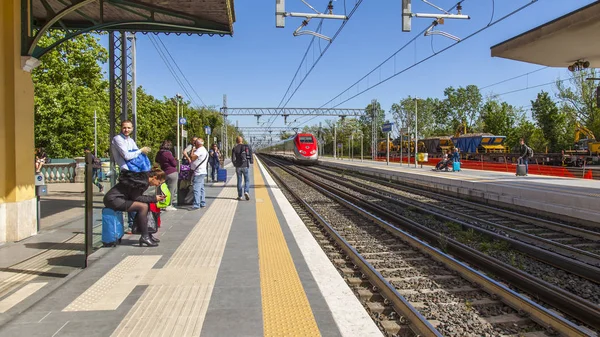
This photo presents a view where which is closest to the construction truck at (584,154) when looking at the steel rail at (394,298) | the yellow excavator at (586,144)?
the yellow excavator at (586,144)

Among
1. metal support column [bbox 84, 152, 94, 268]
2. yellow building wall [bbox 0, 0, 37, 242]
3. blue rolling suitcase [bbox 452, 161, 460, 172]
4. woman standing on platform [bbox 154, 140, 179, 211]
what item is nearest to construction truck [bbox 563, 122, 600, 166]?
blue rolling suitcase [bbox 452, 161, 460, 172]

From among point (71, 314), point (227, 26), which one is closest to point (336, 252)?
point (71, 314)

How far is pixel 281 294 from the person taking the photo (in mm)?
4230

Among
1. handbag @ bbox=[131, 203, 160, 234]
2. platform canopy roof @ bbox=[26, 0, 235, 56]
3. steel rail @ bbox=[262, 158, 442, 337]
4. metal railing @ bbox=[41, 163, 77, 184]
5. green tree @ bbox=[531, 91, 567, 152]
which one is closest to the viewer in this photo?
steel rail @ bbox=[262, 158, 442, 337]

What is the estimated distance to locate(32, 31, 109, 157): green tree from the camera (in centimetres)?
2411

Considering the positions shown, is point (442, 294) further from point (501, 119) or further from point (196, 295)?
point (501, 119)

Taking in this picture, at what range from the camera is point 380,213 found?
35.6 ft

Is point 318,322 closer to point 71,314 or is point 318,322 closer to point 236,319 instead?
point 236,319

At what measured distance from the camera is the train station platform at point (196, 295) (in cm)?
346

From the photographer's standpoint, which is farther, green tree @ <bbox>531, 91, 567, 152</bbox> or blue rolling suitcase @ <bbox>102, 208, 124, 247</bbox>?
green tree @ <bbox>531, 91, 567, 152</bbox>

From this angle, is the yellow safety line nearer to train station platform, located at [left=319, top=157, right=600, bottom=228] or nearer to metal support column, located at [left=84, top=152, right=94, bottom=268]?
metal support column, located at [left=84, top=152, right=94, bottom=268]

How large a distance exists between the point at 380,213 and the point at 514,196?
→ 5237mm

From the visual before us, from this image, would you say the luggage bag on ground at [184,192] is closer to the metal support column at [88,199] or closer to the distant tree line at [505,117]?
the metal support column at [88,199]

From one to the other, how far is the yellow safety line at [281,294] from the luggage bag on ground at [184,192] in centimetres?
407
